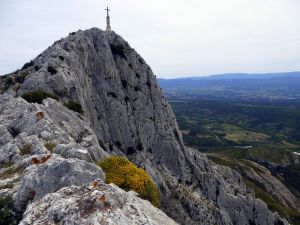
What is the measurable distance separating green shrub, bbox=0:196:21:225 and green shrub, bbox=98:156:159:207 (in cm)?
1103

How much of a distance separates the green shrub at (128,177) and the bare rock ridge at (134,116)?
22.1 meters

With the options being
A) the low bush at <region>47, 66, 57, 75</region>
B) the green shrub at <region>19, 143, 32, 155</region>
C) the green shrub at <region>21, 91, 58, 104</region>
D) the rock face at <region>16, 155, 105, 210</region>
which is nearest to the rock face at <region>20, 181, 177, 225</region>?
the rock face at <region>16, 155, 105, 210</region>

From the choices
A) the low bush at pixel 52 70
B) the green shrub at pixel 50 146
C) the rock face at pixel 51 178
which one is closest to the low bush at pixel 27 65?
the low bush at pixel 52 70

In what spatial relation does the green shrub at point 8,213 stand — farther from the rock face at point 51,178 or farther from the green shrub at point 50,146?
the green shrub at point 50,146

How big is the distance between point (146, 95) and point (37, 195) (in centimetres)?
6325

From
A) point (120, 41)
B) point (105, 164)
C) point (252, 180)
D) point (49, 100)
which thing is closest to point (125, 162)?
point (105, 164)

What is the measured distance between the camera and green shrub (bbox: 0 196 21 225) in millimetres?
22250

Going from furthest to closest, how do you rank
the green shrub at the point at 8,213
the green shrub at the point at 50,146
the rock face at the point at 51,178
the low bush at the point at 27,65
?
1. the low bush at the point at 27,65
2. the green shrub at the point at 50,146
3. the rock face at the point at 51,178
4. the green shrub at the point at 8,213

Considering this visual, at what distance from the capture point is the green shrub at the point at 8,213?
2225cm

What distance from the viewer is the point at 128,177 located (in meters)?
35.5

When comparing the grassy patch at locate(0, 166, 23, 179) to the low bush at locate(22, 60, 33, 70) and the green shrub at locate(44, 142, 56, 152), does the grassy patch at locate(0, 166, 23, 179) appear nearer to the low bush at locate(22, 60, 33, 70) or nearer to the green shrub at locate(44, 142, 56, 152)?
the green shrub at locate(44, 142, 56, 152)

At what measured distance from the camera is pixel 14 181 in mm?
28078

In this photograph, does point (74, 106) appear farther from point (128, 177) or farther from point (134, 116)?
point (128, 177)

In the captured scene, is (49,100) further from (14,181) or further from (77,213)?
(77,213)
